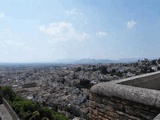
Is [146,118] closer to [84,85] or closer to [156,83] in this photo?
[156,83]

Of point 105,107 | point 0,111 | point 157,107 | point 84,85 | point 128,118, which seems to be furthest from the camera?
point 84,85

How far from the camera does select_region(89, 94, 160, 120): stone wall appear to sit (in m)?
2.48

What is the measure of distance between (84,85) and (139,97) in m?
63.0

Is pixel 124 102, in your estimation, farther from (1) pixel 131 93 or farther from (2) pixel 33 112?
(2) pixel 33 112

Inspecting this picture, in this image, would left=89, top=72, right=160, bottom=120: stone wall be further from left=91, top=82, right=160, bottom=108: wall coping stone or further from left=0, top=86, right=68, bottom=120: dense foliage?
left=0, top=86, right=68, bottom=120: dense foliage

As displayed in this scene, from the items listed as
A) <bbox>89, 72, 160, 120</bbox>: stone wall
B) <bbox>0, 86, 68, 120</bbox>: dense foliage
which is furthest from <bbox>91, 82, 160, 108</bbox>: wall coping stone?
<bbox>0, 86, 68, 120</bbox>: dense foliage

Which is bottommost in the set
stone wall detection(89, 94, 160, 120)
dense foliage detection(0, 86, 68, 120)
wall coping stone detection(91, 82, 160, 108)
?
dense foliage detection(0, 86, 68, 120)

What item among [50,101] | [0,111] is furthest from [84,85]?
[0,111]

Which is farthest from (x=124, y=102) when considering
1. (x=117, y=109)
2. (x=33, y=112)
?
(x=33, y=112)

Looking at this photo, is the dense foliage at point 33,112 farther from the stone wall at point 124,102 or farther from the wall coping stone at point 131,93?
the wall coping stone at point 131,93

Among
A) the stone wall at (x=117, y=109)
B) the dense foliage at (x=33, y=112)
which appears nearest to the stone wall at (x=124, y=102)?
the stone wall at (x=117, y=109)

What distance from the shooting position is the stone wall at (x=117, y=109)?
2480 mm

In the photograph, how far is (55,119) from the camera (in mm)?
26625

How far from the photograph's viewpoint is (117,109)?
2.82 meters
